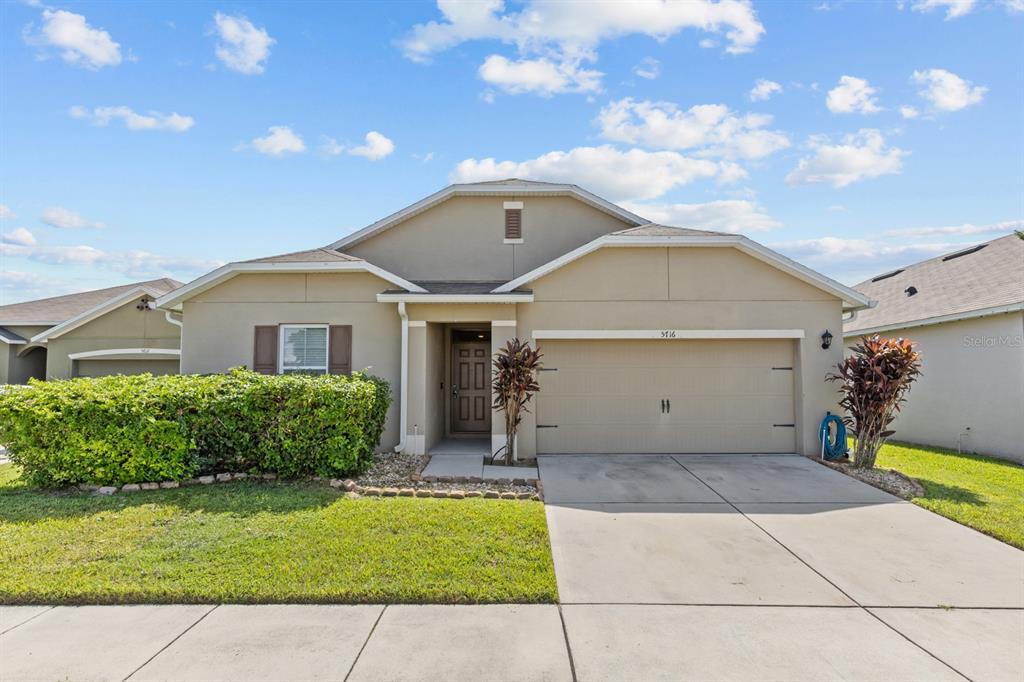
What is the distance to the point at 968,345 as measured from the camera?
35.1ft

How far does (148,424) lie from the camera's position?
21.4ft

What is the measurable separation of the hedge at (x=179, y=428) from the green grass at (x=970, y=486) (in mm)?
7736

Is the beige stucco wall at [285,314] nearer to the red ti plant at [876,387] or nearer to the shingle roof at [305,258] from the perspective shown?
the shingle roof at [305,258]

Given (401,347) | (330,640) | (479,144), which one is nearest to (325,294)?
(401,347)

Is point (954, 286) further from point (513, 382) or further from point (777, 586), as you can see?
point (777, 586)

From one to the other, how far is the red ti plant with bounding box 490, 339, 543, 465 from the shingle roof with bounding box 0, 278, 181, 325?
1258 centimetres

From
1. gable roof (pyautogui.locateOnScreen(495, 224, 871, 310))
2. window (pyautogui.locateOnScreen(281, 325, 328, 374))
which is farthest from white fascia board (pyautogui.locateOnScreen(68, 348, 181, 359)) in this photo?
gable roof (pyautogui.locateOnScreen(495, 224, 871, 310))

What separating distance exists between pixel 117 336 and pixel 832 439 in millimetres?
17627

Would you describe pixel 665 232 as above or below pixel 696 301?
above

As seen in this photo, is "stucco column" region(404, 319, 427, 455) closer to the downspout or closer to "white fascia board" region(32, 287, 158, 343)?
the downspout

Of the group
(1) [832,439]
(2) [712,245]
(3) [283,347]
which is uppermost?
(2) [712,245]

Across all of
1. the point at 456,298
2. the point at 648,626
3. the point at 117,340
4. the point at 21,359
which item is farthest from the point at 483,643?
the point at 21,359

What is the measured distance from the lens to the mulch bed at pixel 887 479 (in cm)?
702

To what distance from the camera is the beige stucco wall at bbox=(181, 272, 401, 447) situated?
940cm
